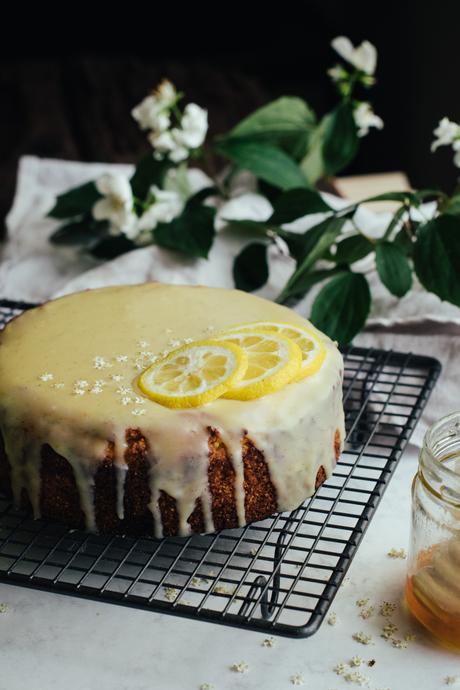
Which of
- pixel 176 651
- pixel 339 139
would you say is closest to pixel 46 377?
pixel 176 651

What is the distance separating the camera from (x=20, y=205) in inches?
92.8

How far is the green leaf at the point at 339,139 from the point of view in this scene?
6.91ft

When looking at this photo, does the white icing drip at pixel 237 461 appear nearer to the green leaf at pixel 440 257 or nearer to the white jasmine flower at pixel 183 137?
the green leaf at pixel 440 257

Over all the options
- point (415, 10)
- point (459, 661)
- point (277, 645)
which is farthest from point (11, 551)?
point (415, 10)

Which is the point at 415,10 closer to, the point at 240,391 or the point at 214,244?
the point at 214,244

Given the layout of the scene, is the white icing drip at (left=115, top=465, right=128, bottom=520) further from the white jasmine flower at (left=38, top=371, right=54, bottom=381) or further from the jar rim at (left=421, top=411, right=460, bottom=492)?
the jar rim at (left=421, top=411, right=460, bottom=492)

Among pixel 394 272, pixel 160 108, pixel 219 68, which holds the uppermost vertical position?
pixel 160 108

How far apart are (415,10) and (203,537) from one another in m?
2.85

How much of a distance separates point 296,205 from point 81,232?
0.57 meters

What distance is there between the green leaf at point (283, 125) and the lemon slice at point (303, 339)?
830mm

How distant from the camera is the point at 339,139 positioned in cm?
212

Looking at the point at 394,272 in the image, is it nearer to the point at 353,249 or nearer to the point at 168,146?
the point at 353,249

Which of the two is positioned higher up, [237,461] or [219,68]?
[237,461]

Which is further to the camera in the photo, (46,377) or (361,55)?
(361,55)
